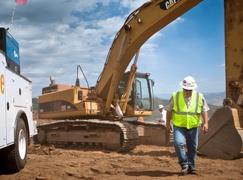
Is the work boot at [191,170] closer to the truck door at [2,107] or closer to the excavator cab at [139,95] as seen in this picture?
the truck door at [2,107]

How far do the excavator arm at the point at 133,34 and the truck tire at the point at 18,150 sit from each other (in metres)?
5.36

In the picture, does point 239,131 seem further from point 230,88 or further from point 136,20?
point 136,20

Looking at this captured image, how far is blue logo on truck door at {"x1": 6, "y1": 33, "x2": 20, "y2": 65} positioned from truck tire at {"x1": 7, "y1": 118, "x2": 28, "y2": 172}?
125 centimetres

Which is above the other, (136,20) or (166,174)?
(136,20)

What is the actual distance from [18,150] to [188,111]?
3.03 meters

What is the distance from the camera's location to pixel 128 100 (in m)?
14.6

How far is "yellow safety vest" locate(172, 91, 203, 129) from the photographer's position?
303 inches

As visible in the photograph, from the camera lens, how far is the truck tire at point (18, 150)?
7.57m

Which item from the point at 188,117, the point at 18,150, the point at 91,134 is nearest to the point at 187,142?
the point at 188,117

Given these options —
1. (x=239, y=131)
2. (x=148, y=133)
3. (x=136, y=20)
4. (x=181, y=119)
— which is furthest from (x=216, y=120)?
(x=148, y=133)

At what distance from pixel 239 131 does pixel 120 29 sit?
5.11m

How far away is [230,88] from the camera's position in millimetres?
10367

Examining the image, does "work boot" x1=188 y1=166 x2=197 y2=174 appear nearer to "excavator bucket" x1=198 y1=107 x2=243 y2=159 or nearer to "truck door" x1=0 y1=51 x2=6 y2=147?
"excavator bucket" x1=198 y1=107 x2=243 y2=159

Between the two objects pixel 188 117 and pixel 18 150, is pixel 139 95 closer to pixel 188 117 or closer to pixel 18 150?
pixel 188 117
